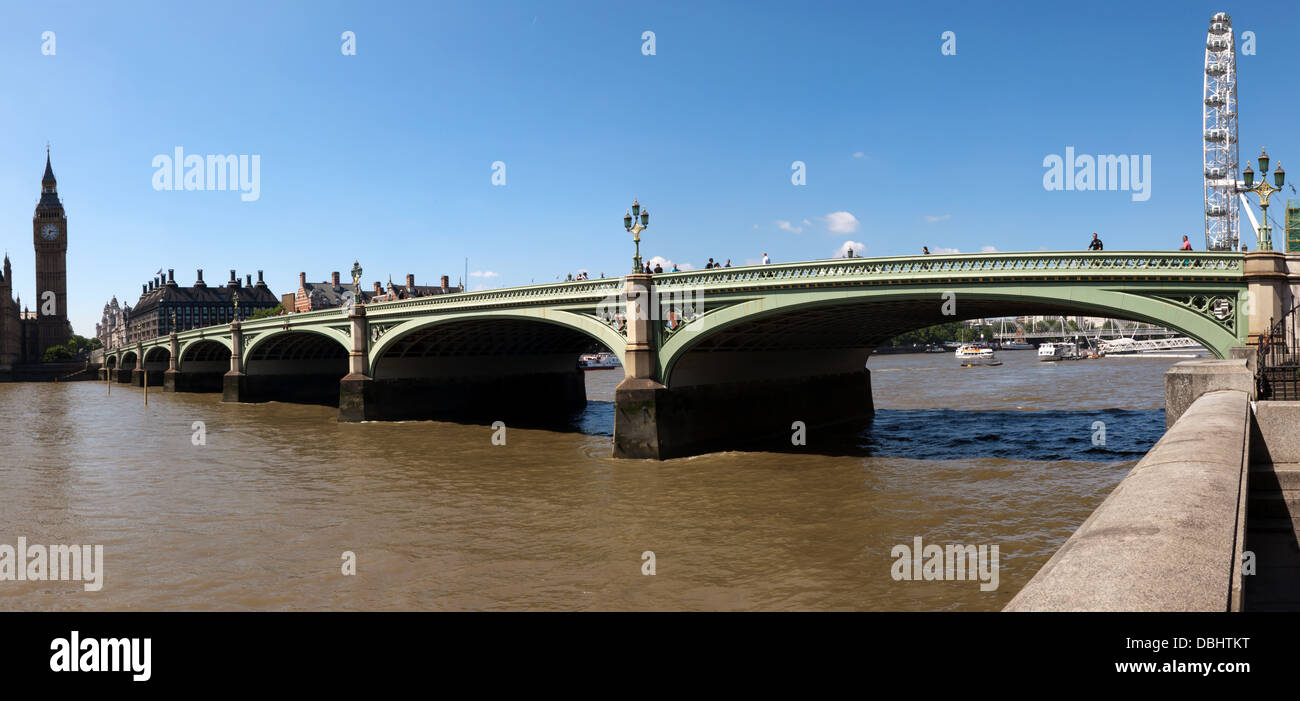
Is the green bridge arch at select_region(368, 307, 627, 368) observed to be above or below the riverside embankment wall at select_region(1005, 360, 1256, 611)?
Answer: above

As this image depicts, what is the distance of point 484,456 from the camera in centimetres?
2634

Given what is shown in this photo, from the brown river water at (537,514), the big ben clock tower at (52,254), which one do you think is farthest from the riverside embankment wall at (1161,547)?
the big ben clock tower at (52,254)

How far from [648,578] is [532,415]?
30032 mm

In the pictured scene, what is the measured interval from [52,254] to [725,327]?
165477mm

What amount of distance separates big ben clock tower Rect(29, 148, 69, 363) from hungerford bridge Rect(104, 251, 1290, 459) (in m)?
121

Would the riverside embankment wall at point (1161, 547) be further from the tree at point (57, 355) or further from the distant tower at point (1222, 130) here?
the tree at point (57, 355)

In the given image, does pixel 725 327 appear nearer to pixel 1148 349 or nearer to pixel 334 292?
pixel 1148 349

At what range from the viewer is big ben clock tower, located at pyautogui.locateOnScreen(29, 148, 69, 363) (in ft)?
468

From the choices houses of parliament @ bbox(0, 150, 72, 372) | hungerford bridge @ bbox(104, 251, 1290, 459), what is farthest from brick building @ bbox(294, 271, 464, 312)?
hungerford bridge @ bbox(104, 251, 1290, 459)

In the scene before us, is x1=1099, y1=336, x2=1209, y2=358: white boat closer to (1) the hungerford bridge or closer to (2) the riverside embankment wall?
(1) the hungerford bridge

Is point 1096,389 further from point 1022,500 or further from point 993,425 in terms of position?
point 1022,500

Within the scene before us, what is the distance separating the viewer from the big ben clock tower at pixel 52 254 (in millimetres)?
142625

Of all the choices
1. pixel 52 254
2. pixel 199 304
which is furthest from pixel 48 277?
pixel 199 304
